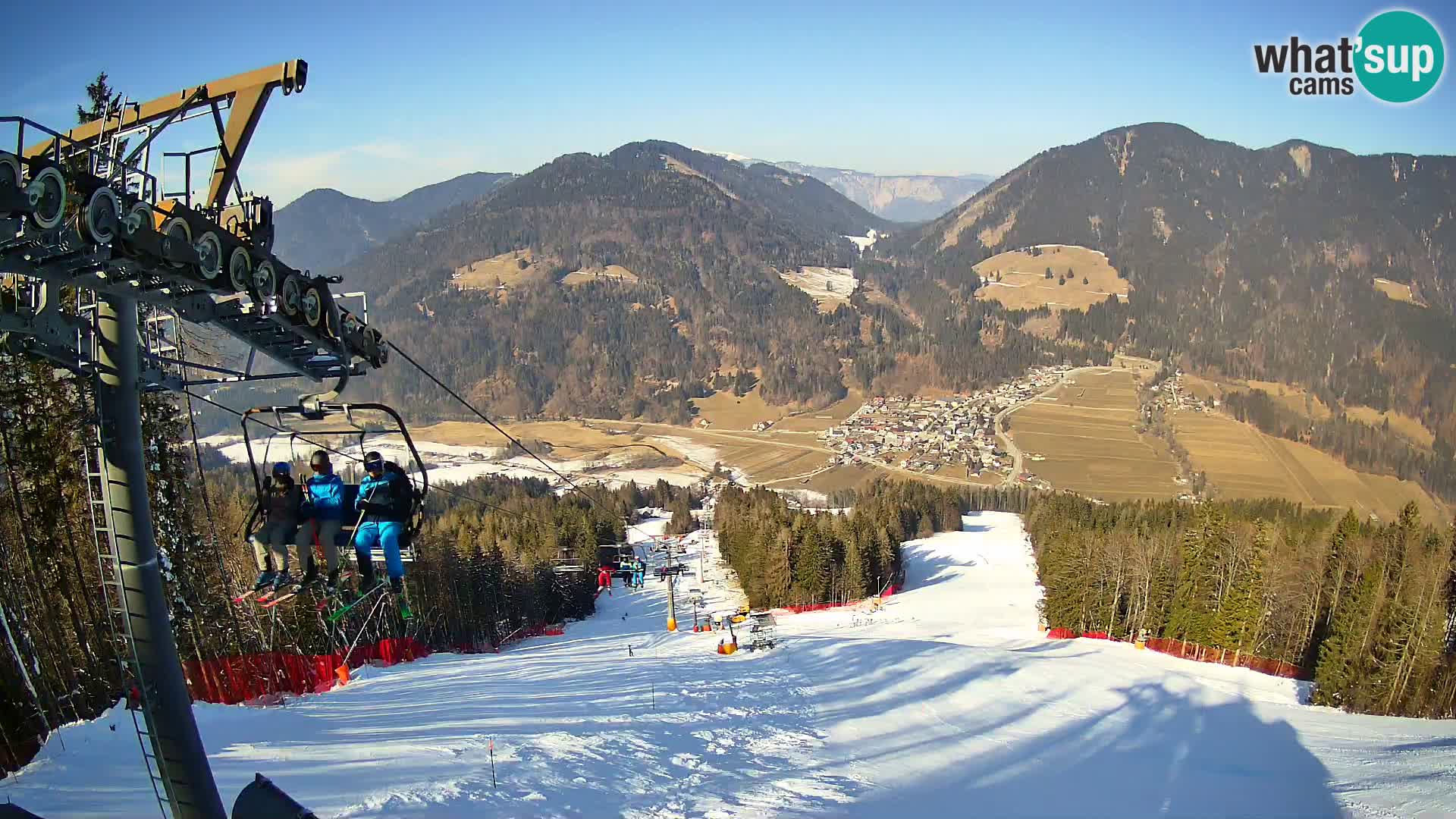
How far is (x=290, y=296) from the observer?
24.1 ft

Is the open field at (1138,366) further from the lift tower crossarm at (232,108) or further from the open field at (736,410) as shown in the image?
the lift tower crossarm at (232,108)

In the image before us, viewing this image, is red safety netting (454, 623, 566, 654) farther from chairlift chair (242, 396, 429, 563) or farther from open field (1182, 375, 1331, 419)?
open field (1182, 375, 1331, 419)

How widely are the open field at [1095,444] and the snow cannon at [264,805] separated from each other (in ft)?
331

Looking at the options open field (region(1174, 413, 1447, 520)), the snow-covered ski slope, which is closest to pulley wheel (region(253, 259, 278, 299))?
the snow-covered ski slope

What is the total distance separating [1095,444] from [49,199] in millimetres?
130582

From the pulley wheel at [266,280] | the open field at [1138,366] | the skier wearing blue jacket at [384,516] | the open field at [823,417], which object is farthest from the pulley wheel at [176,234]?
the open field at [1138,366]

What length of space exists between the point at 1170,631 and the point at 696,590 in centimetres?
2940

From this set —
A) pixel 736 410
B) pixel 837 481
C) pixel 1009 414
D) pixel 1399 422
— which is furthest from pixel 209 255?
pixel 1399 422

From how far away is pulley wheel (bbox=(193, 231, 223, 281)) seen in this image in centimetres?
631

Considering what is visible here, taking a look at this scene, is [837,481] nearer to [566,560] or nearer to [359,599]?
[566,560]

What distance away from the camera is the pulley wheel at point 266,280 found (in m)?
6.95

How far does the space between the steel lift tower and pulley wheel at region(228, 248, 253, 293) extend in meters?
0.01

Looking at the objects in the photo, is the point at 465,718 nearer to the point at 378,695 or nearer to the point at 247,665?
the point at 378,695

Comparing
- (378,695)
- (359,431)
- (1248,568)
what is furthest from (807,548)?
(359,431)
